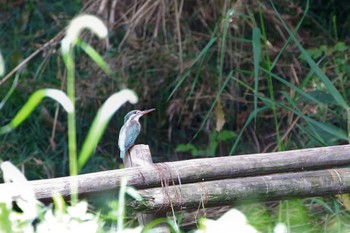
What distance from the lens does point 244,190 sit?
3.25 metres

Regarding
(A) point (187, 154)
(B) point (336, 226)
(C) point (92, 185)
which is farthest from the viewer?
(A) point (187, 154)

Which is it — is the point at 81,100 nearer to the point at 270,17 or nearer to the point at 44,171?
the point at 44,171

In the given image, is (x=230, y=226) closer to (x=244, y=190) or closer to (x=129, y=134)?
(x=244, y=190)

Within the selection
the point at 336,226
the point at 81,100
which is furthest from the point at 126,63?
the point at 336,226

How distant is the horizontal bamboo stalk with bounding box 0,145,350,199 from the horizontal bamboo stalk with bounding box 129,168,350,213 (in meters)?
0.03

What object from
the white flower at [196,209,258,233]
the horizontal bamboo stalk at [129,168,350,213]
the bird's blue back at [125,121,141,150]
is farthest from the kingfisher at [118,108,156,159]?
the white flower at [196,209,258,233]

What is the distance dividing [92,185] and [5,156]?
3017mm

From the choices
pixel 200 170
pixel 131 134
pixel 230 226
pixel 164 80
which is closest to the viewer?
pixel 230 226

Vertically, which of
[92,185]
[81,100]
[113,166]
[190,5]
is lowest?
[92,185]

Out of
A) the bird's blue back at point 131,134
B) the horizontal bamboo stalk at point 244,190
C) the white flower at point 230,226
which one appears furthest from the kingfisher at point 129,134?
the white flower at point 230,226

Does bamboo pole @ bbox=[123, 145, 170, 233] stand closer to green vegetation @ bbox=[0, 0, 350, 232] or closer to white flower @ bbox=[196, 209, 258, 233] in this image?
white flower @ bbox=[196, 209, 258, 233]

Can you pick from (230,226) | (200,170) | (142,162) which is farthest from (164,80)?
(230,226)

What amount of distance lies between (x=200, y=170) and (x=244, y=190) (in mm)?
186

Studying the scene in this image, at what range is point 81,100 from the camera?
599 centimetres
